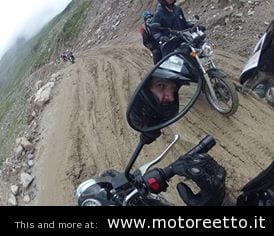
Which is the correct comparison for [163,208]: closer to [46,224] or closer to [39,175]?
[46,224]

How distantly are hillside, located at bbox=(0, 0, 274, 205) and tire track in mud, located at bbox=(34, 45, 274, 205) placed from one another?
13 mm

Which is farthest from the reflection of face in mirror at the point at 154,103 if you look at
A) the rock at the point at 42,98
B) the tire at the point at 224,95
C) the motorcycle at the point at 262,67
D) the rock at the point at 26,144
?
the rock at the point at 42,98

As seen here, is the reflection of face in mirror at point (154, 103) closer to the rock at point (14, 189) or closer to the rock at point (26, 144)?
the rock at point (14, 189)

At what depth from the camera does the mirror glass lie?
3008mm

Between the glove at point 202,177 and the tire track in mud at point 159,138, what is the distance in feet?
6.23

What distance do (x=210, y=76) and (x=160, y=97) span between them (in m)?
4.90

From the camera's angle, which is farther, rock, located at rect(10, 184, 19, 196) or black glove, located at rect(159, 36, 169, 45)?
black glove, located at rect(159, 36, 169, 45)

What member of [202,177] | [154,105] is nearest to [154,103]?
[154,105]

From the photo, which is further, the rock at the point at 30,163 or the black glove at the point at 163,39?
the rock at the point at 30,163

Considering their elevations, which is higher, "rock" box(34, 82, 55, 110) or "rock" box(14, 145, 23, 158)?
"rock" box(14, 145, 23, 158)

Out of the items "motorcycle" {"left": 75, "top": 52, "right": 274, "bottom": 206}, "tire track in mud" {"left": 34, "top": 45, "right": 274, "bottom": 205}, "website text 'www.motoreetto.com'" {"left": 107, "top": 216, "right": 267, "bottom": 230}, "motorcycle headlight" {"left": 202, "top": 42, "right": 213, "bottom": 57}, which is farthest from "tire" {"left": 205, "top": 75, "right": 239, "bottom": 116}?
"website text 'www.motoreetto.com'" {"left": 107, "top": 216, "right": 267, "bottom": 230}

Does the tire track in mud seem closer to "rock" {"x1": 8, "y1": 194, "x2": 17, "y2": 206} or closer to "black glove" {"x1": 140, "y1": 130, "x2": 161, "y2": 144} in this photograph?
"rock" {"x1": 8, "y1": 194, "x2": 17, "y2": 206}

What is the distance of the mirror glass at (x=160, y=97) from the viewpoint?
118 inches

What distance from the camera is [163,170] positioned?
3.62 m
